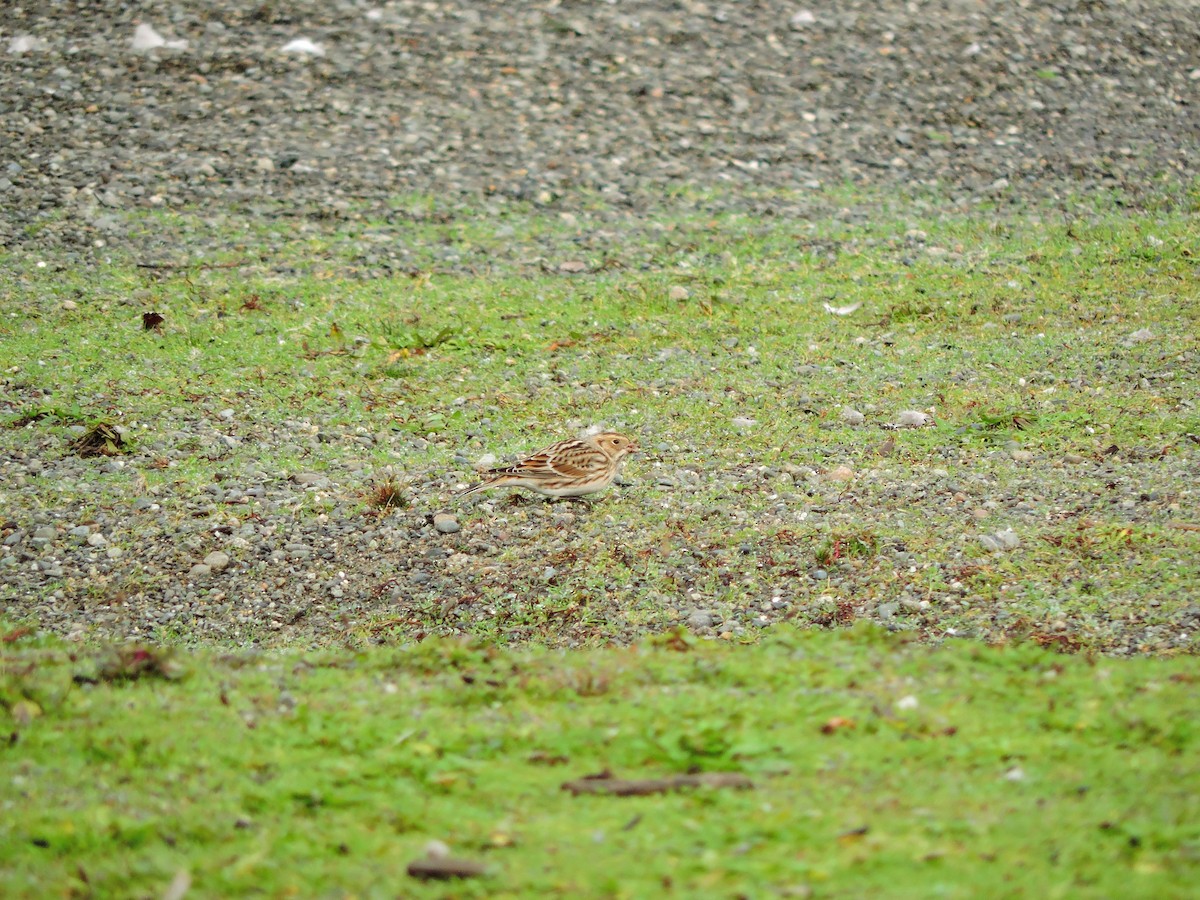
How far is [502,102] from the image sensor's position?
18672 mm

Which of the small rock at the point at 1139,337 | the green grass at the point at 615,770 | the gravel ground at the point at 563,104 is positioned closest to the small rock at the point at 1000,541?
the green grass at the point at 615,770

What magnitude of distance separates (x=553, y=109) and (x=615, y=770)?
14111 millimetres

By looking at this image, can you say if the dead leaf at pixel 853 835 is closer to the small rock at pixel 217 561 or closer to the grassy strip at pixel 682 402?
the grassy strip at pixel 682 402

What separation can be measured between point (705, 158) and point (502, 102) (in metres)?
3.01

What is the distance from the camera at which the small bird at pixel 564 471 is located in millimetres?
10234

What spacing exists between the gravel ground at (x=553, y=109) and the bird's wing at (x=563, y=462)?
171 centimetres

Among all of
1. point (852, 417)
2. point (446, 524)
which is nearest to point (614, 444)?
point (446, 524)

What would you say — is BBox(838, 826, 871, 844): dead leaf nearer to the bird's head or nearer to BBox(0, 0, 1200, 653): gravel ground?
the bird's head

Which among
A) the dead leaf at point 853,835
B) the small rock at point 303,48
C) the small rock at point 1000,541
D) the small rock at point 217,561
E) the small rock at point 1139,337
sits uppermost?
the dead leaf at point 853,835

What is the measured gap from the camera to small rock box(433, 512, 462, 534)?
33.2 ft

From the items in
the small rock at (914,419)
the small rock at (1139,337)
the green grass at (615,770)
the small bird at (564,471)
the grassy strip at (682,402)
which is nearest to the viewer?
the green grass at (615,770)

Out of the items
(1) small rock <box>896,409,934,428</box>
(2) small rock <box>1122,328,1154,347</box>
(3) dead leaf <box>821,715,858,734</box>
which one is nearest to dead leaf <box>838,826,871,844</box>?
(3) dead leaf <box>821,715,858,734</box>

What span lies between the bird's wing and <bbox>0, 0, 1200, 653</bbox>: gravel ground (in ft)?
5.60

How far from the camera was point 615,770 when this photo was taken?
5.94 m
